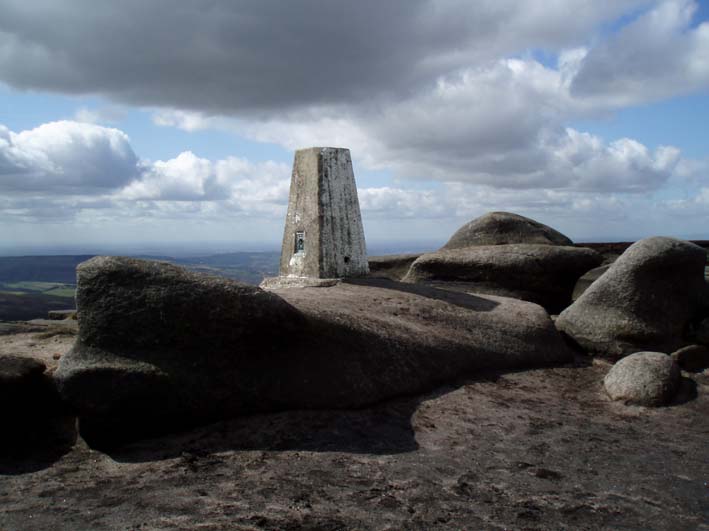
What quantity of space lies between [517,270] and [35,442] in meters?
10.3

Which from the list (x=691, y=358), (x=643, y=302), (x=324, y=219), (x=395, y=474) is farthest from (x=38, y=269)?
(x=395, y=474)

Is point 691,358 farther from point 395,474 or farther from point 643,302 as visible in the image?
point 395,474

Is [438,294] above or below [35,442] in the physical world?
above

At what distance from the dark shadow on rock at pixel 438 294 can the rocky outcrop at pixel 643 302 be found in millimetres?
1605

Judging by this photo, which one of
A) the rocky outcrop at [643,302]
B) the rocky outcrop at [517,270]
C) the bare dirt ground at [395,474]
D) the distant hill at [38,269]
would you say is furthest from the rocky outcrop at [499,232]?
the distant hill at [38,269]

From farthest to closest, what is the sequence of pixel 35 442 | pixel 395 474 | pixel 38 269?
pixel 38 269
pixel 35 442
pixel 395 474

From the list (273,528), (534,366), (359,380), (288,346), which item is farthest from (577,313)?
(273,528)

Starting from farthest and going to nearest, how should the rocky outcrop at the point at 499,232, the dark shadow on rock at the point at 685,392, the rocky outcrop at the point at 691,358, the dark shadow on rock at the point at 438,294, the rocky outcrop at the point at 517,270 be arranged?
the rocky outcrop at the point at 499,232
the rocky outcrop at the point at 517,270
the dark shadow on rock at the point at 438,294
the rocky outcrop at the point at 691,358
the dark shadow on rock at the point at 685,392

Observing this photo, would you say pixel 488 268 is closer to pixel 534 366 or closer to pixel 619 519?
pixel 534 366

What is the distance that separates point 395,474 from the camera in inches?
231

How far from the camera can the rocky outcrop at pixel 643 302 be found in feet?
34.8

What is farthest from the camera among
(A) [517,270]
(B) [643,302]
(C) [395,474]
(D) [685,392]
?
(A) [517,270]

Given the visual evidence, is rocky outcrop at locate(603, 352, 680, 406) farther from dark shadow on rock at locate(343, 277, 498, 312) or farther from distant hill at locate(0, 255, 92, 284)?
distant hill at locate(0, 255, 92, 284)

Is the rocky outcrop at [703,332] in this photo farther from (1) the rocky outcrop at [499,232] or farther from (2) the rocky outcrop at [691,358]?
(1) the rocky outcrop at [499,232]
